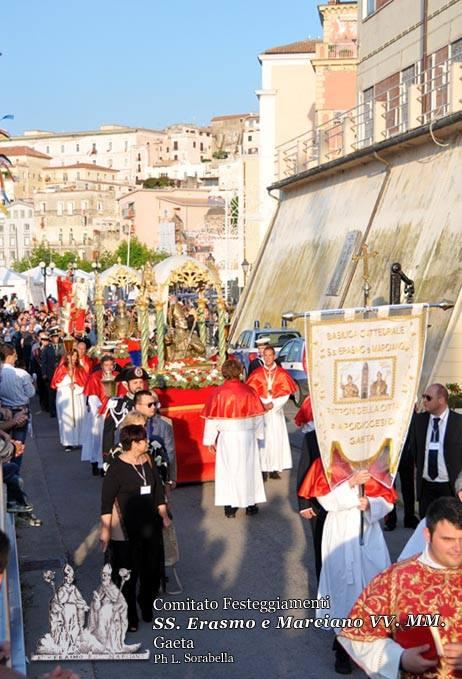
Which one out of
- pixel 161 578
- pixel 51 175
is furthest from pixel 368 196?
pixel 51 175

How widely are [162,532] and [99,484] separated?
5499mm

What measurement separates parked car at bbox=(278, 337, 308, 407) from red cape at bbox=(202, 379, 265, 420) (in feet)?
32.8

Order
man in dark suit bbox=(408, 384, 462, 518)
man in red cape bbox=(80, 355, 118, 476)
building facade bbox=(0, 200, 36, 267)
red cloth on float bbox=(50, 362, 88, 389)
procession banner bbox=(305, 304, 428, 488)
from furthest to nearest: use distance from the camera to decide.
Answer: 1. building facade bbox=(0, 200, 36, 267)
2. red cloth on float bbox=(50, 362, 88, 389)
3. man in red cape bbox=(80, 355, 118, 476)
4. man in dark suit bbox=(408, 384, 462, 518)
5. procession banner bbox=(305, 304, 428, 488)

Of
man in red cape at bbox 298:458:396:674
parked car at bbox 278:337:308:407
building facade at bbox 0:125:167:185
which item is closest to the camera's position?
man in red cape at bbox 298:458:396:674

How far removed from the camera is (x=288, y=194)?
3581 cm

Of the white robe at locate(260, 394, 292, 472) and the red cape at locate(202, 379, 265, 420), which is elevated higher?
the red cape at locate(202, 379, 265, 420)

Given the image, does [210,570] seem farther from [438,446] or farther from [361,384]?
[361,384]

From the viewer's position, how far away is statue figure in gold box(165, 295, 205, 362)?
1511cm

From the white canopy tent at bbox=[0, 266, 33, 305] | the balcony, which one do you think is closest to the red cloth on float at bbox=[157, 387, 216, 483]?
the balcony

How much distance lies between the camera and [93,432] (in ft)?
47.5

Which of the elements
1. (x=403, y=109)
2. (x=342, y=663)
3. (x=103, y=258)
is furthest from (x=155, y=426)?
(x=103, y=258)

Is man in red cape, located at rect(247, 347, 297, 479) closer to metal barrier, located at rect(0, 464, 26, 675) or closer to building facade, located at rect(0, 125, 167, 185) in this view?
metal barrier, located at rect(0, 464, 26, 675)

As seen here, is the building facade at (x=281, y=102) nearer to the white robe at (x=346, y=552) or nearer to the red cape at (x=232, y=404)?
the red cape at (x=232, y=404)

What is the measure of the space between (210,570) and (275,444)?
4473 mm
